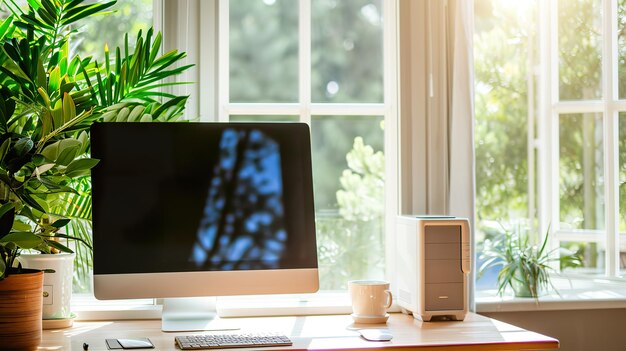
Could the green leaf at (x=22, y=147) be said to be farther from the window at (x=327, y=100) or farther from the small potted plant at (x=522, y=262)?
the small potted plant at (x=522, y=262)

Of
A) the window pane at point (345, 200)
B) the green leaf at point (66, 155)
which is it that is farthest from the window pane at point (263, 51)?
the green leaf at point (66, 155)

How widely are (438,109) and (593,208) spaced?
2.61 ft

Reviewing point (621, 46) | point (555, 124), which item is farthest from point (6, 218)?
point (621, 46)

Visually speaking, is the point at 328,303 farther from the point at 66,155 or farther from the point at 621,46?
the point at 621,46

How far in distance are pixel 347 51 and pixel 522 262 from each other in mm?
1034

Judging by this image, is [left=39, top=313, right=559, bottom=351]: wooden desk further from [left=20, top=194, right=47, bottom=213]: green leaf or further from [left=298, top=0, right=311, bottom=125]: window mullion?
[left=298, top=0, right=311, bottom=125]: window mullion

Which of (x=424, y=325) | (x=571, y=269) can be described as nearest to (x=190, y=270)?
(x=424, y=325)

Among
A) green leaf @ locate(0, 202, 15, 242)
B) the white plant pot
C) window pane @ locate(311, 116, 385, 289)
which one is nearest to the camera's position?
green leaf @ locate(0, 202, 15, 242)

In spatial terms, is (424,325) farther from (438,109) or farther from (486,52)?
(486,52)

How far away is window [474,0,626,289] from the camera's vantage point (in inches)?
113

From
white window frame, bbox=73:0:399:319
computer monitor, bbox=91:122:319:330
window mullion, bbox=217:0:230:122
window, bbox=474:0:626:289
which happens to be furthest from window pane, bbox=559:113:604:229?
window mullion, bbox=217:0:230:122

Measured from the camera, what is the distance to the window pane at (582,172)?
290 centimetres

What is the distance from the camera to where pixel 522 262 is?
8.93ft

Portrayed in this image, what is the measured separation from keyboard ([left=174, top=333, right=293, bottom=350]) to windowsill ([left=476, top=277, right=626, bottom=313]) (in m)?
0.98
